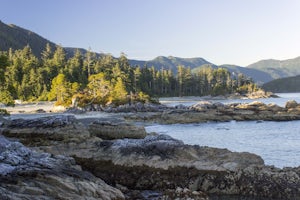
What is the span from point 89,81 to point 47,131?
88032 millimetres

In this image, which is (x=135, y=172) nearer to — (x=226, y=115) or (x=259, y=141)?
(x=259, y=141)

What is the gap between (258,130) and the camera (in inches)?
2071

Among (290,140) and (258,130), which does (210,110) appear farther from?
(290,140)

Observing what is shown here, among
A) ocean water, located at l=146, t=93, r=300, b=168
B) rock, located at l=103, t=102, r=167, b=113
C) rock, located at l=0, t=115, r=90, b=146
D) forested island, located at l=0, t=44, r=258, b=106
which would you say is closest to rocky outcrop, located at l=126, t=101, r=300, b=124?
ocean water, located at l=146, t=93, r=300, b=168

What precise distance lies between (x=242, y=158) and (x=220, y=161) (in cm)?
114

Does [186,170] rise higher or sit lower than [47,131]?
lower

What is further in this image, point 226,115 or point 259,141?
point 226,115

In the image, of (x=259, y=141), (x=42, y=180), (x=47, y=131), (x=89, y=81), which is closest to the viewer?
(x=42, y=180)

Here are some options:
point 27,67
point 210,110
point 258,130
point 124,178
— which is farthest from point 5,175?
point 27,67

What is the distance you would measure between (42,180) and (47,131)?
13387 millimetres

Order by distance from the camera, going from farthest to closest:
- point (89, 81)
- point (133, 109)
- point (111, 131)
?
point (89, 81) → point (133, 109) → point (111, 131)

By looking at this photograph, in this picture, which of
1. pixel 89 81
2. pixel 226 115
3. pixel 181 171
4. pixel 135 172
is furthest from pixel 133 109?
pixel 181 171

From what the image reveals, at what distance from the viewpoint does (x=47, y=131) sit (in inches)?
1049

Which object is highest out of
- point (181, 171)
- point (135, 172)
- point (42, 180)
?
point (42, 180)
